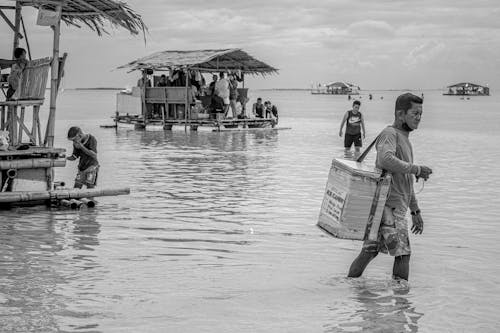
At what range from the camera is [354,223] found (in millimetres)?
6312

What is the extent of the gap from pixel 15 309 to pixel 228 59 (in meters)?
25.9

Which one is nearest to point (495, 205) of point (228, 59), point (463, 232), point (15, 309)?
point (463, 232)

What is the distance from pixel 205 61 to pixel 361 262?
2271 cm

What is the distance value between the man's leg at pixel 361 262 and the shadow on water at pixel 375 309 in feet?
0.52

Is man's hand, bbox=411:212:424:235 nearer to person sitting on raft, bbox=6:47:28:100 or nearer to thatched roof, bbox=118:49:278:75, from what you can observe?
person sitting on raft, bbox=6:47:28:100

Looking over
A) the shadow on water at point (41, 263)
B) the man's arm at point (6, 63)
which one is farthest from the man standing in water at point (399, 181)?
the man's arm at point (6, 63)

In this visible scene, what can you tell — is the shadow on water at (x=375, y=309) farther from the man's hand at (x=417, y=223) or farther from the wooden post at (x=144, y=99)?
the wooden post at (x=144, y=99)

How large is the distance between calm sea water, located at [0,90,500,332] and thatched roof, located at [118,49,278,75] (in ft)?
49.0

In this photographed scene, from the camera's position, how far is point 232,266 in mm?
7820

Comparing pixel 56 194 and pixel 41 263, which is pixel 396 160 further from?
pixel 56 194

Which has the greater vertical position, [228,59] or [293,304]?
[228,59]

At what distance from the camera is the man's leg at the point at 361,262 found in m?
6.62

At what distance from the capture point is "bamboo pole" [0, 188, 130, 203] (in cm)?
1062

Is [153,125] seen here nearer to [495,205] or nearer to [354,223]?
[495,205]
